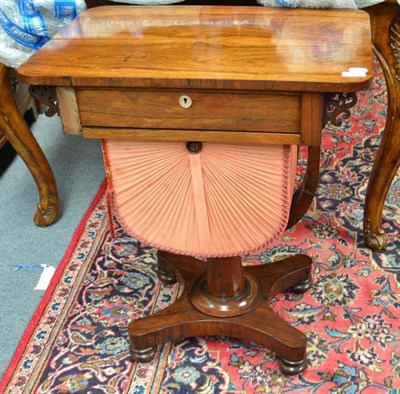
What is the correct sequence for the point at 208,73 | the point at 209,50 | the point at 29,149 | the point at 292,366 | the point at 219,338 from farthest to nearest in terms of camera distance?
1. the point at 29,149
2. the point at 219,338
3. the point at 292,366
4. the point at 209,50
5. the point at 208,73

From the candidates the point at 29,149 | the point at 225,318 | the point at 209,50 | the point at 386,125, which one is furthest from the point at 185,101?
the point at 29,149

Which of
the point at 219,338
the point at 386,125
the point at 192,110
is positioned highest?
the point at 192,110

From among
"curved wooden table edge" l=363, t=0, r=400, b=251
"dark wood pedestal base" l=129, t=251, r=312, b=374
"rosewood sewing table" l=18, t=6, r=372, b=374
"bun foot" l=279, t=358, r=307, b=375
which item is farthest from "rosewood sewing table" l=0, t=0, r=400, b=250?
"bun foot" l=279, t=358, r=307, b=375

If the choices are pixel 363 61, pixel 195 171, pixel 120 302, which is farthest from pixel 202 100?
pixel 120 302

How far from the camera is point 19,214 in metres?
2.17

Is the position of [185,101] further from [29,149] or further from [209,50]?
[29,149]

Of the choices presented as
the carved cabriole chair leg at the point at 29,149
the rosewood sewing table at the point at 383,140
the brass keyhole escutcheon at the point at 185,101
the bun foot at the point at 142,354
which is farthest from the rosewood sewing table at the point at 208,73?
the carved cabriole chair leg at the point at 29,149

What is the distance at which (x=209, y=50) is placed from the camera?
1.23 metres

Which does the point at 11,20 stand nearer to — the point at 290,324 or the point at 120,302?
the point at 120,302

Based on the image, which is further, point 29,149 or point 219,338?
point 29,149

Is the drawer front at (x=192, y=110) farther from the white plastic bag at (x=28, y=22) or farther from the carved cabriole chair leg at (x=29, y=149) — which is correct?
the carved cabriole chair leg at (x=29, y=149)

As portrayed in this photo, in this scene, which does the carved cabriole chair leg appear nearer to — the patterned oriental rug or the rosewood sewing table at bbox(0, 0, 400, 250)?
the rosewood sewing table at bbox(0, 0, 400, 250)

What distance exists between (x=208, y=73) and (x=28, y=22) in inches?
28.3

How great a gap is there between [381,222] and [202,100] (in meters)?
1.01
